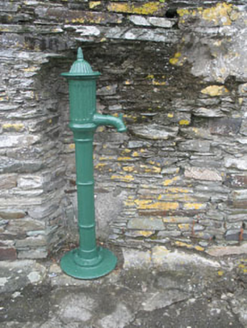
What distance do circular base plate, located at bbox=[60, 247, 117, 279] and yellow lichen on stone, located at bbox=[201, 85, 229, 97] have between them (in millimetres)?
1563

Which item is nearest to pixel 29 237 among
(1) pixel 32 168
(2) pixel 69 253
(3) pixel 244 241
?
(2) pixel 69 253

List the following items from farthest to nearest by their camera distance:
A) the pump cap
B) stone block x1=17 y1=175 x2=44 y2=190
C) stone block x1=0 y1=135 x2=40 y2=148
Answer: stone block x1=17 y1=175 x2=44 y2=190 < stone block x1=0 y1=135 x2=40 y2=148 < the pump cap

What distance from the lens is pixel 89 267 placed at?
2.33 meters

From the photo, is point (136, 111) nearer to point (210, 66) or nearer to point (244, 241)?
point (210, 66)

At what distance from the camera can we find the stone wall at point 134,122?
2021mm

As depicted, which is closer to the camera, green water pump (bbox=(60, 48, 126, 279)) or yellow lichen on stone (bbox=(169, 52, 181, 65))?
green water pump (bbox=(60, 48, 126, 279))

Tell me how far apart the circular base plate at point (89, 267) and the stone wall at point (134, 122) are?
0.19 meters

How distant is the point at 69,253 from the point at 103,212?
456 mm

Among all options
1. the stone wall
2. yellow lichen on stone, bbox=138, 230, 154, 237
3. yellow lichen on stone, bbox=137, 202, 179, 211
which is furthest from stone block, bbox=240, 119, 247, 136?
yellow lichen on stone, bbox=138, 230, 154, 237

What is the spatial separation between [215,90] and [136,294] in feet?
5.44

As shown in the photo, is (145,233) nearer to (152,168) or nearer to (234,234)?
(152,168)

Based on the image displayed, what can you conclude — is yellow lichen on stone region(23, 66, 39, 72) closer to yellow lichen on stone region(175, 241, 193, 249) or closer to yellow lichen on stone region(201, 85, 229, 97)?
yellow lichen on stone region(201, 85, 229, 97)

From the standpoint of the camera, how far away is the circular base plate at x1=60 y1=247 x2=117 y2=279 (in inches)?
89.5

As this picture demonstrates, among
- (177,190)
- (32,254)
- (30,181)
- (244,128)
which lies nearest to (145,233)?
(177,190)
